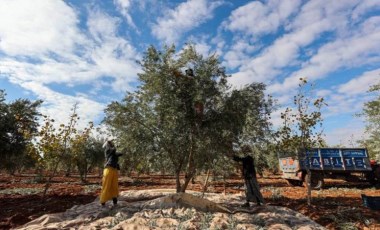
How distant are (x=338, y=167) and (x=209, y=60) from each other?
45.5 feet

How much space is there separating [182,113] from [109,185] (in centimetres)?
324

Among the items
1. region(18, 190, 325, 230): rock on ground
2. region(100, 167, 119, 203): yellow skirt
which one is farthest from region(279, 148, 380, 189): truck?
region(100, 167, 119, 203): yellow skirt

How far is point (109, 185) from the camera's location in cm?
938

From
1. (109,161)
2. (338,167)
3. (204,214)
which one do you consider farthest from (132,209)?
(338,167)

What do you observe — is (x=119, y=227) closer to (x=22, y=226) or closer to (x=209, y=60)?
Result: (x=22, y=226)

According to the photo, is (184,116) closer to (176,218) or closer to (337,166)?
(176,218)

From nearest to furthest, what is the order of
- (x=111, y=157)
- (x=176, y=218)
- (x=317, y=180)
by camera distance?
(x=176, y=218)
(x=111, y=157)
(x=317, y=180)

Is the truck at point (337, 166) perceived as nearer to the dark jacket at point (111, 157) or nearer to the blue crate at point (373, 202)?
the blue crate at point (373, 202)

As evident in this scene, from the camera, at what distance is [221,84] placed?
10445 mm

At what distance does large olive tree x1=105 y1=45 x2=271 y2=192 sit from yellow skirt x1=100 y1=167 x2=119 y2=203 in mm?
1061

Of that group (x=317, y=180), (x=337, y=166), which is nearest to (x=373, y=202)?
(x=317, y=180)

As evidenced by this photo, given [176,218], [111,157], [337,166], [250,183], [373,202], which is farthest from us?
[337,166]

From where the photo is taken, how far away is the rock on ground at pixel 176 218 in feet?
24.3

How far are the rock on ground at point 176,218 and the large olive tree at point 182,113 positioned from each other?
1.65 meters
